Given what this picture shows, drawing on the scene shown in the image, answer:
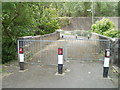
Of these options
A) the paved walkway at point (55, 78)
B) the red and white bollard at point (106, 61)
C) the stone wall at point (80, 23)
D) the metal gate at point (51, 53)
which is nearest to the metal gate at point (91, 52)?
the metal gate at point (51, 53)

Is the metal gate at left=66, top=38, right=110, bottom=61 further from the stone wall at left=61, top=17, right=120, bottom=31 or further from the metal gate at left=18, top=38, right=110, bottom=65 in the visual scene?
the stone wall at left=61, top=17, right=120, bottom=31

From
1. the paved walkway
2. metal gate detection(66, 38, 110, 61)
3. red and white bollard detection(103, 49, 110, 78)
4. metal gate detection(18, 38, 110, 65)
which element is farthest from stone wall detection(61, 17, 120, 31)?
red and white bollard detection(103, 49, 110, 78)

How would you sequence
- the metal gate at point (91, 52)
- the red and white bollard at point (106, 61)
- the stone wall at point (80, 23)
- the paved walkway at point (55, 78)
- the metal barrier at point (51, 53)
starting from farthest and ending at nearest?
the stone wall at point (80, 23) → the metal gate at point (91, 52) → the metal barrier at point (51, 53) → the red and white bollard at point (106, 61) → the paved walkway at point (55, 78)

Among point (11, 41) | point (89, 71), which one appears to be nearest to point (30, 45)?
point (11, 41)

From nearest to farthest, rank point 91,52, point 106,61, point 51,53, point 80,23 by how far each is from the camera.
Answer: point 106,61 → point 51,53 → point 91,52 → point 80,23

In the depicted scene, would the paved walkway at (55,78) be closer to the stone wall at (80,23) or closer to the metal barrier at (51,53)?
the metal barrier at (51,53)

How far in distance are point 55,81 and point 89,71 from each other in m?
1.79

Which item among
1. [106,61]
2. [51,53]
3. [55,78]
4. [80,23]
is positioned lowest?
[55,78]

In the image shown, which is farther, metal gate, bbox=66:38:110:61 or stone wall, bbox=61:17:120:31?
stone wall, bbox=61:17:120:31

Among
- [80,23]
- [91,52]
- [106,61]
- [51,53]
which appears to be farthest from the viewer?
[80,23]

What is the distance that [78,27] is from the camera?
32375 millimetres

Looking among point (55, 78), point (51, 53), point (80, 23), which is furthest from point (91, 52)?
point (80, 23)

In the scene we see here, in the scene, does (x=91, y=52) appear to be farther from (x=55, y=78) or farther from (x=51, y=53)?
(x=55, y=78)

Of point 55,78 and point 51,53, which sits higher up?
point 51,53
